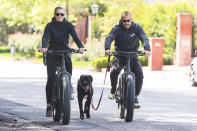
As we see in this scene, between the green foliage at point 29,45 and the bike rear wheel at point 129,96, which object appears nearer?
the bike rear wheel at point 129,96

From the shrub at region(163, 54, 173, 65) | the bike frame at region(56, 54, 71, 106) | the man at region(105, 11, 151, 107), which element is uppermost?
the man at region(105, 11, 151, 107)

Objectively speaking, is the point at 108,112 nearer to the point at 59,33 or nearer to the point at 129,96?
the point at 129,96

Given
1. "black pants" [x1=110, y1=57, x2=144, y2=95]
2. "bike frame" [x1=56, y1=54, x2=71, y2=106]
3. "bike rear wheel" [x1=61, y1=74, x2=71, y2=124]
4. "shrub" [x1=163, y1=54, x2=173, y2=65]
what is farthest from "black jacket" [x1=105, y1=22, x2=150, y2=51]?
"shrub" [x1=163, y1=54, x2=173, y2=65]

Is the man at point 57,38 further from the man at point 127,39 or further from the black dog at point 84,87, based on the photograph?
the man at point 127,39

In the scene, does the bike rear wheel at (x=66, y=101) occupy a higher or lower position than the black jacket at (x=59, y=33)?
lower

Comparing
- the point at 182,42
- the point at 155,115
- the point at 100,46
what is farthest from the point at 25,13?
the point at 155,115

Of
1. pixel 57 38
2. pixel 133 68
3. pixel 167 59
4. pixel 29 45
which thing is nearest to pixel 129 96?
pixel 133 68

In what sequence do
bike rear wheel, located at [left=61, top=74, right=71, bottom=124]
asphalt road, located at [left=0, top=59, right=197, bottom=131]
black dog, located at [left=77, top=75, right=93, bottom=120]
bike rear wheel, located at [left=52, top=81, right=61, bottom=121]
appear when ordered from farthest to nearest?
1. black dog, located at [left=77, top=75, right=93, bottom=120]
2. bike rear wheel, located at [left=52, top=81, right=61, bottom=121]
3. asphalt road, located at [left=0, top=59, right=197, bottom=131]
4. bike rear wheel, located at [left=61, top=74, right=71, bottom=124]

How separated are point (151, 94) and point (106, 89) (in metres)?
1.69

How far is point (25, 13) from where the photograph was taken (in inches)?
1950

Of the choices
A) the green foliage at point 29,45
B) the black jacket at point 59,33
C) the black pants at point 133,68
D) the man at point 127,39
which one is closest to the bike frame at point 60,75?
the black jacket at point 59,33

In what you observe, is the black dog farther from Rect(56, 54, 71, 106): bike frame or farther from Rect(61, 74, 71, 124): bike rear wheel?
Rect(61, 74, 71, 124): bike rear wheel

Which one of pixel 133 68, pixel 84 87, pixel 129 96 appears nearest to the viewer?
pixel 129 96

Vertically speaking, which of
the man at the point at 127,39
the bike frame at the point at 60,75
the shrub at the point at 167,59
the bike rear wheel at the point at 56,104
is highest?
the man at the point at 127,39
